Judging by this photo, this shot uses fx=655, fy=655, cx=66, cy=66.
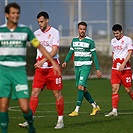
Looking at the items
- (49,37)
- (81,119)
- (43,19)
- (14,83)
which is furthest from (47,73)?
(14,83)

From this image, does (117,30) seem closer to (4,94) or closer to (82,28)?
(82,28)

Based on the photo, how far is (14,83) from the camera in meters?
11.1

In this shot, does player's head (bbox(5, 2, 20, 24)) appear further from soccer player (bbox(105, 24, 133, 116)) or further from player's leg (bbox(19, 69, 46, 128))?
soccer player (bbox(105, 24, 133, 116))

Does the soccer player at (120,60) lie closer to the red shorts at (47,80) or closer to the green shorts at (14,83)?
the red shorts at (47,80)

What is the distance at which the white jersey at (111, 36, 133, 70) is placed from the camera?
15.6 metres

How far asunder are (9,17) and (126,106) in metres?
8.23

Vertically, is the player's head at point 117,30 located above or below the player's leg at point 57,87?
above

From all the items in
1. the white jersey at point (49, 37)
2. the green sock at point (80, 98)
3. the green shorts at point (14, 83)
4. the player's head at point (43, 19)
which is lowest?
the green sock at point (80, 98)

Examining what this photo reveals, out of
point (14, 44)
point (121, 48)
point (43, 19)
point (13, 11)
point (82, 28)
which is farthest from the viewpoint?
point (82, 28)

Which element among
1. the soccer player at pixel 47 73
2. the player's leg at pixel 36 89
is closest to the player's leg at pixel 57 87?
the soccer player at pixel 47 73

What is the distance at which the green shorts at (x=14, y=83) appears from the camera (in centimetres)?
1100

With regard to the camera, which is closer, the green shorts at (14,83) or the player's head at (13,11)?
the player's head at (13,11)

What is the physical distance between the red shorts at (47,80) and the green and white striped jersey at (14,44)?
2.18m

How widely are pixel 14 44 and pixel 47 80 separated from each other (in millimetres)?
2408
